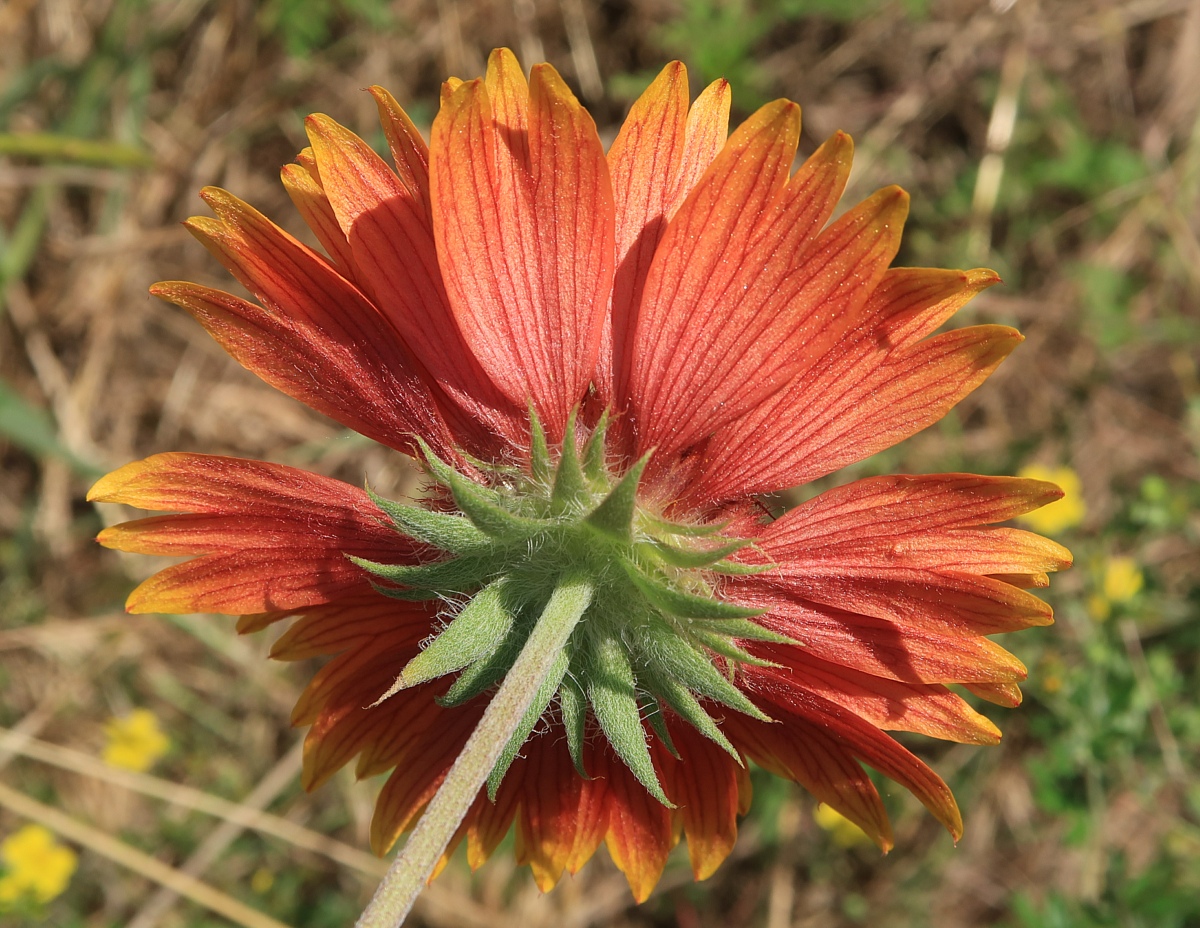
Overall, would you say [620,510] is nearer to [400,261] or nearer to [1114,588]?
[400,261]

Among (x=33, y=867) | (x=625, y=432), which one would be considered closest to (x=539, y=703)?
(x=625, y=432)

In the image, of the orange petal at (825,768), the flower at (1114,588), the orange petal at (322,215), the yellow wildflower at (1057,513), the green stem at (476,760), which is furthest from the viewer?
the yellow wildflower at (1057,513)

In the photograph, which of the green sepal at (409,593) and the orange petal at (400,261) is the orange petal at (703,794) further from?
the orange petal at (400,261)

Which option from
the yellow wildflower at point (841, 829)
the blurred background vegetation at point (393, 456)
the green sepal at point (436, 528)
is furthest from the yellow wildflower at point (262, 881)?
the green sepal at point (436, 528)

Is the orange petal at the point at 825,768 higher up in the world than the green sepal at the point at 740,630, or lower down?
lower down

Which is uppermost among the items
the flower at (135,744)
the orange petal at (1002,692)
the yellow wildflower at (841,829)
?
the orange petal at (1002,692)

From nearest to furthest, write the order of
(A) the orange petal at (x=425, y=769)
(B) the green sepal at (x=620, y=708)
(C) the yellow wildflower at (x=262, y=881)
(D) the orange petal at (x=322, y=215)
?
(B) the green sepal at (x=620, y=708) → (D) the orange petal at (x=322, y=215) → (A) the orange petal at (x=425, y=769) → (C) the yellow wildflower at (x=262, y=881)
